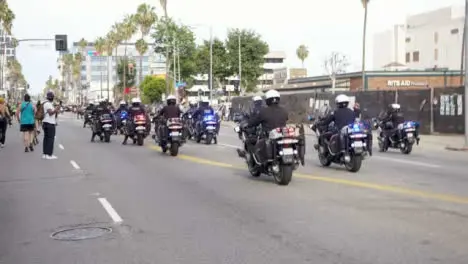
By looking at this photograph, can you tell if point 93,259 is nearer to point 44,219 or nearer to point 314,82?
point 44,219

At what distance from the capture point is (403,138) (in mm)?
19500

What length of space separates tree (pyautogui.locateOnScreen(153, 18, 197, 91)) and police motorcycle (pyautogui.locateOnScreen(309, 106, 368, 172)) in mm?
54173

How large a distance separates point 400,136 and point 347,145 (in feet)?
21.1

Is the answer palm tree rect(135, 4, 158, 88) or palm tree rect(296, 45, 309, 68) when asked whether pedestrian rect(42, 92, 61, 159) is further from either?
palm tree rect(296, 45, 309, 68)

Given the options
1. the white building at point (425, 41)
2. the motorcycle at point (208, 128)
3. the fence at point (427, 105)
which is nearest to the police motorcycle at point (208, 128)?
the motorcycle at point (208, 128)

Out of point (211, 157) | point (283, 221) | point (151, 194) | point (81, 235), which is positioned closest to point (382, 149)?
point (211, 157)

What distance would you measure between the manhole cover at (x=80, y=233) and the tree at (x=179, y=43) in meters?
60.3

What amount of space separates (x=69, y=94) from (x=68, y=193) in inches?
7667

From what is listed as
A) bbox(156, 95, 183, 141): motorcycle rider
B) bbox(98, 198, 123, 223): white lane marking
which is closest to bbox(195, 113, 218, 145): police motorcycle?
bbox(156, 95, 183, 141): motorcycle rider

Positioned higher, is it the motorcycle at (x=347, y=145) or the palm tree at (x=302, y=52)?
the palm tree at (x=302, y=52)

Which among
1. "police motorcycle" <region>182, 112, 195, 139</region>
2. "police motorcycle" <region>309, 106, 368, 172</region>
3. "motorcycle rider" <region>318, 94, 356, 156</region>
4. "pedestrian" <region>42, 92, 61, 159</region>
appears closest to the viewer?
"police motorcycle" <region>309, 106, 368, 172</region>

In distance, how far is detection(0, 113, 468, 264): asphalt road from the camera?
21.9 ft

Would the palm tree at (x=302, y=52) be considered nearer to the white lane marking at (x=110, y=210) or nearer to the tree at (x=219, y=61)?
the tree at (x=219, y=61)

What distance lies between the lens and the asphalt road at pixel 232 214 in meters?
6.68
